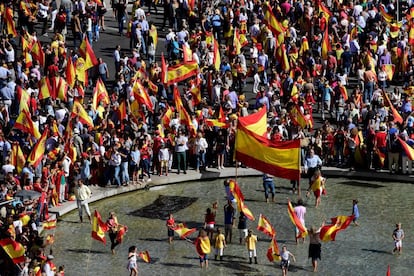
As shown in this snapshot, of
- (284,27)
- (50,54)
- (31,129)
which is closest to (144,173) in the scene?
(31,129)

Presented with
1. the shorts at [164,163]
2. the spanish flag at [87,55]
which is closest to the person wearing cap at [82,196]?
the shorts at [164,163]

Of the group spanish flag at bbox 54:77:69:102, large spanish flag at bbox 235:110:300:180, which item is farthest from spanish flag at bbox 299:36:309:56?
large spanish flag at bbox 235:110:300:180

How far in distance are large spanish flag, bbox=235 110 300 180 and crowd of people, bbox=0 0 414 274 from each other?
5.87 m

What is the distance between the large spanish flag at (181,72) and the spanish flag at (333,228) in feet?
42.9

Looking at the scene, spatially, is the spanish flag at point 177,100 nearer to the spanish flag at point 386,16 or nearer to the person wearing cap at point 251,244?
the person wearing cap at point 251,244

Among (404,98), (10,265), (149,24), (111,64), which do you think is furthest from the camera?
(149,24)

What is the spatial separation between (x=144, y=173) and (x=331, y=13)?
14.6m

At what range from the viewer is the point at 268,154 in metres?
37.7

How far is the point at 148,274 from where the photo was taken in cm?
3697

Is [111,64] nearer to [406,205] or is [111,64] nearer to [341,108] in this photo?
[341,108]

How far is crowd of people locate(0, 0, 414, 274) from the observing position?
144 feet

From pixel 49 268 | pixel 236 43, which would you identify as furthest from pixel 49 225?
pixel 236 43

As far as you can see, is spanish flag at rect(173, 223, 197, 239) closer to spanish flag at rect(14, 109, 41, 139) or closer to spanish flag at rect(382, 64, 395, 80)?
spanish flag at rect(14, 109, 41, 139)

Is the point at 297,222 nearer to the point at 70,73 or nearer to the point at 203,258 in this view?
the point at 203,258
